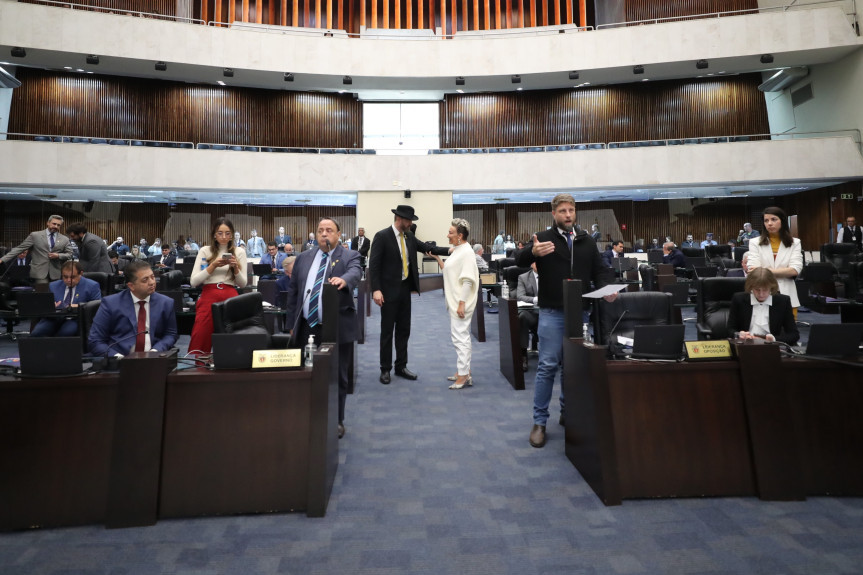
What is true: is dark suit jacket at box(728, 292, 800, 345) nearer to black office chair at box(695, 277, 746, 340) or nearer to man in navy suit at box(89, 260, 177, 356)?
black office chair at box(695, 277, 746, 340)

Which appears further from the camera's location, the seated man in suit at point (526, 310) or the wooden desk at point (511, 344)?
the seated man in suit at point (526, 310)

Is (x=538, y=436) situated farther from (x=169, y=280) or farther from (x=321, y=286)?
(x=169, y=280)

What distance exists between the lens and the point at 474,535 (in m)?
2.10

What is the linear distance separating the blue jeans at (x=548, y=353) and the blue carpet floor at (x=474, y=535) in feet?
1.21

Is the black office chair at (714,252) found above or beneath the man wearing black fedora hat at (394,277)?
above

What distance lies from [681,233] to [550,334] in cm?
1635

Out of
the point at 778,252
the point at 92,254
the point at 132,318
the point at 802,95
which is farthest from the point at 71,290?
the point at 802,95

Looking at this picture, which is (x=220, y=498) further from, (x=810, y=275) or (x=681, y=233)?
(x=681, y=233)

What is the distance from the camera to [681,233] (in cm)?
1720

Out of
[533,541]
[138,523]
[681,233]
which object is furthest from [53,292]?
[681,233]

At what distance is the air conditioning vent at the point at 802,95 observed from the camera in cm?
1498

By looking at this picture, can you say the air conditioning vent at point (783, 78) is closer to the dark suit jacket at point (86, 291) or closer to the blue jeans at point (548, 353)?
the blue jeans at point (548, 353)

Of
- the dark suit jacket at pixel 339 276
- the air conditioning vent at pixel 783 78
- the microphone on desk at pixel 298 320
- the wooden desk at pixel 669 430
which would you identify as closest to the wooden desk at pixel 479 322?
the dark suit jacket at pixel 339 276

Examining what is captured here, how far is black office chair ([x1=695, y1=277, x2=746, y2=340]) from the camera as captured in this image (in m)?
3.42
